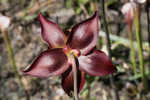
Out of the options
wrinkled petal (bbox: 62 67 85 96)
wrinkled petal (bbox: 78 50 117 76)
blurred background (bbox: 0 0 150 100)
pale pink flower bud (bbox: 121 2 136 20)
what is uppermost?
pale pink flower bud (bbox: 121 2 136 20)

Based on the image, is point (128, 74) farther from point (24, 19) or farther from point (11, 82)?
point (24, 19)

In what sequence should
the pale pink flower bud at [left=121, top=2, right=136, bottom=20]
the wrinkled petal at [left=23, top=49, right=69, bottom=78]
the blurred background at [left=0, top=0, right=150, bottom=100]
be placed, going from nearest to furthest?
the wrinkled petal at [left=23, top=49, right=69, bottom=78], the pale pink flower bud at [left=121, top=2, right=136, bottom=20], the blurred background at [left=0, top=0, right=150, bottom=100]

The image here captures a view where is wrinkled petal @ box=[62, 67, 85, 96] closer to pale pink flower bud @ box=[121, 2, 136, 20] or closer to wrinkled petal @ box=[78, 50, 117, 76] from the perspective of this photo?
wrinkled petal @ box=[78, 50, 117, 76]

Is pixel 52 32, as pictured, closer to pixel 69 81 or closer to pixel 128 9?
pixel 69 81

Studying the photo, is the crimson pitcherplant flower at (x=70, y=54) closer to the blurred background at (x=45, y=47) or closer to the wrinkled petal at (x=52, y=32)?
the wrinkled petal at (x=52, y=32)

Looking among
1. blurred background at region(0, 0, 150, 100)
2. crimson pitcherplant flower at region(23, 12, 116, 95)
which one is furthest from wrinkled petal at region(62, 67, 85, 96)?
blurred background at region(0, 0, 150, 100)

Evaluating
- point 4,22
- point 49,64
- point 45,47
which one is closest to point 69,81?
point 49,64
